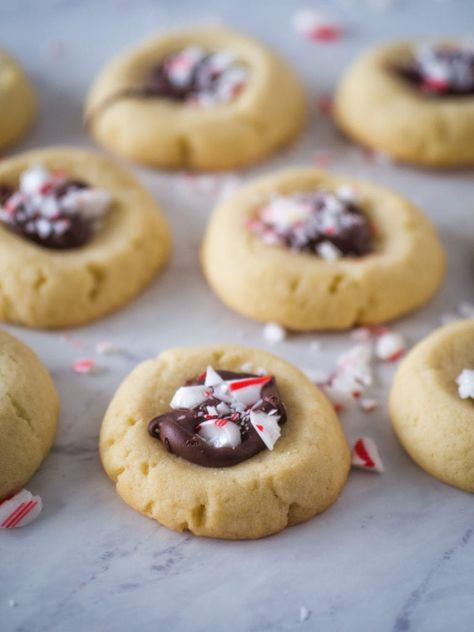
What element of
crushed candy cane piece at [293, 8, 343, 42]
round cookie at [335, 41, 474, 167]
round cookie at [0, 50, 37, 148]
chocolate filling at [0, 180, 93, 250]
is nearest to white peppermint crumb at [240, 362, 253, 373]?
chocolate filling at [0, 180, 93, 250]

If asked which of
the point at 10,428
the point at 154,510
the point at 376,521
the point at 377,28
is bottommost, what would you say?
the point at 376,521

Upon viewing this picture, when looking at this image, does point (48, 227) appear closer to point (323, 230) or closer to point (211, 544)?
point (323, 230)

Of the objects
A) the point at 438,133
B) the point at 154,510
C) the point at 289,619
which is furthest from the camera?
the point at 438,133

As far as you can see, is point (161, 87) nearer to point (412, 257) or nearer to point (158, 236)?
point (158, 236)

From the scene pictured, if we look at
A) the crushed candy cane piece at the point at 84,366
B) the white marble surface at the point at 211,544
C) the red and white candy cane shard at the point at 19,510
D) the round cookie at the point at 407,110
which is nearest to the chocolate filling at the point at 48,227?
the white marble surface at the point at 211,544

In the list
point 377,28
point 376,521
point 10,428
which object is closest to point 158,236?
point 10,428
